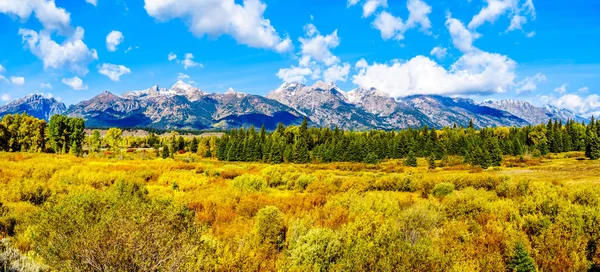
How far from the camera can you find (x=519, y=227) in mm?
13117

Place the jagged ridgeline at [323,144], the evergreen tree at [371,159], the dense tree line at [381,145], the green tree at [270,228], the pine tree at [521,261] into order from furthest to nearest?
the dense tree line at [381,145]
the evergreen tree at [371,159]
the jagged ridgeline at [323,144]
the green tree at [270,228]
the pine tree at [521,261]

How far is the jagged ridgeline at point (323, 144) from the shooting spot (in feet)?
185

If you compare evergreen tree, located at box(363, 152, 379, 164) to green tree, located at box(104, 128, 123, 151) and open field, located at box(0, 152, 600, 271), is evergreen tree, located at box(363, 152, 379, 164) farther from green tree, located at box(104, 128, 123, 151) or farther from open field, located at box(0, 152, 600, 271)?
open field, located at box(0, 152, 600, 271)

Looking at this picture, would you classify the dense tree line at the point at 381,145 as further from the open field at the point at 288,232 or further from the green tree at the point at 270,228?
the green tree at the point at 270,228

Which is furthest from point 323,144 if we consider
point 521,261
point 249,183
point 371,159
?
point 521,261

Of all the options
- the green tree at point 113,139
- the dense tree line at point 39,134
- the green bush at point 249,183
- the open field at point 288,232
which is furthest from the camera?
the green tree at point 113,139

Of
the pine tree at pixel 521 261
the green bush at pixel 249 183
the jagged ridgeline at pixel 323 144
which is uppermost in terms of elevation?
the jagged ridgeline at pixel 323 144

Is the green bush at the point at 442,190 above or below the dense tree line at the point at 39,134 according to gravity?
below

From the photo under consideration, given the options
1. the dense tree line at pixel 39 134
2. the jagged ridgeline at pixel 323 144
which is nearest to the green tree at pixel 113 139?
the jagged ridgeline at pixel 323 144

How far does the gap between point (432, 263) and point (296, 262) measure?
3736 millimetres

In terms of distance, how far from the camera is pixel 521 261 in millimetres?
10031

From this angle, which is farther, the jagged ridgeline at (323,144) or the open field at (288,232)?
the jagged ridgeline at (323,144)

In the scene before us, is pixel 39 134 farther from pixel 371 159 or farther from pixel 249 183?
pixel 371 159

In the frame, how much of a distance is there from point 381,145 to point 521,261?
9291 centimetres
